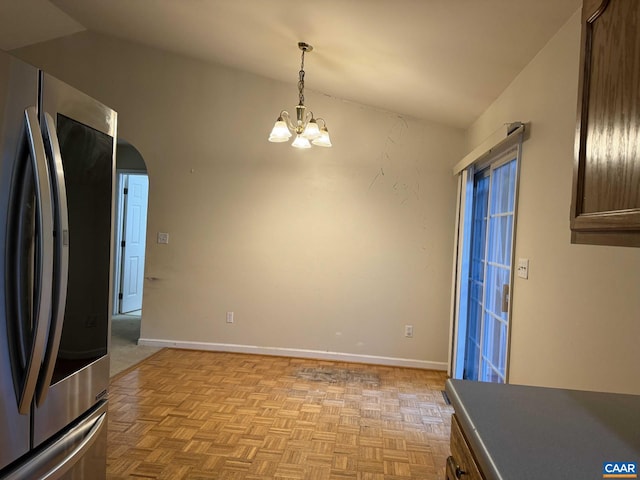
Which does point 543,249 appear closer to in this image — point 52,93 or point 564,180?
point 564,180

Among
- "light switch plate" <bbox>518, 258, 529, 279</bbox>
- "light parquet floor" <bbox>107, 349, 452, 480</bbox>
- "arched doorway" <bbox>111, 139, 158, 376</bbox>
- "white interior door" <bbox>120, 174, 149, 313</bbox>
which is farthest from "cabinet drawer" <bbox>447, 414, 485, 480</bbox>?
"white interior door" <bbox>120, 174, 149, 313</bbox>

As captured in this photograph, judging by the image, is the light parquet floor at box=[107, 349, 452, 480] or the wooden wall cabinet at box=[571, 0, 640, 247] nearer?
the wooden wall cabinet at box=[571, 0, 640, 247]

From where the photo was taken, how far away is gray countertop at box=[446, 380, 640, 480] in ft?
2.34

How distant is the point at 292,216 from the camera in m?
4.05

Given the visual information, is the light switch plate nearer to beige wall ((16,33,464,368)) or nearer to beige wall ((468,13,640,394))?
beige wall ((468,13,640,394))

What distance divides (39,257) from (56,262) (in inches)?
2.2

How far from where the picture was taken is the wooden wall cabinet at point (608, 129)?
28.3 inches

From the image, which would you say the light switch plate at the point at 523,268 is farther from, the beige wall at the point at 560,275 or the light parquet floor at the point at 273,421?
the light parquet floor at the point at 273,421

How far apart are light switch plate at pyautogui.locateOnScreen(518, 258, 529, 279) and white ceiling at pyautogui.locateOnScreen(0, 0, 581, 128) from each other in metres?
1.00

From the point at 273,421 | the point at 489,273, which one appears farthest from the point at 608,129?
the point at 273,421

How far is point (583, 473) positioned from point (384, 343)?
3.39m

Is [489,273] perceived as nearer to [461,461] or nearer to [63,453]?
[461,461]

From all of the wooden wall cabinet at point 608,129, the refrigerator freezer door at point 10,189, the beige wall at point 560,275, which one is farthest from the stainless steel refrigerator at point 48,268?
the beige wall at point 560,275

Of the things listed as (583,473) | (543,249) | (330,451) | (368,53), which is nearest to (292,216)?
(368,53)
